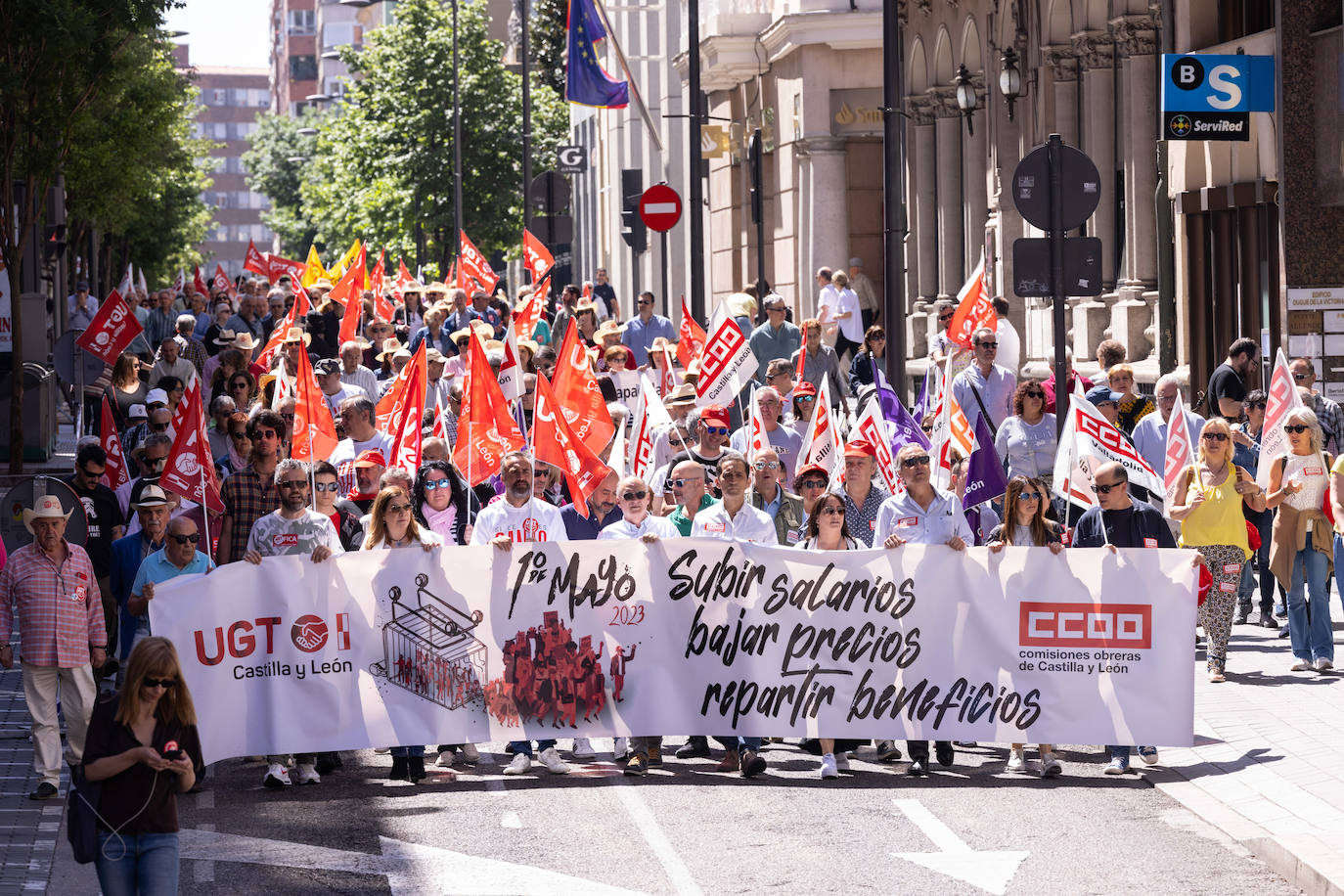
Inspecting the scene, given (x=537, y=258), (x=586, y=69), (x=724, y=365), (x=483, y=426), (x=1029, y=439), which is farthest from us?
(x=586, y=69)

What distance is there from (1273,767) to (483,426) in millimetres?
5504

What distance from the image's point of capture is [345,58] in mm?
69250

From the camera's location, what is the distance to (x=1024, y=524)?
458 inches

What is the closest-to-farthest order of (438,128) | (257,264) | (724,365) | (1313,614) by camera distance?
1. (1313,614)
2. (724,365)
3. (257,264)
4. (438,128)

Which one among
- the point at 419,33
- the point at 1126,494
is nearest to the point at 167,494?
the point at 1126,494

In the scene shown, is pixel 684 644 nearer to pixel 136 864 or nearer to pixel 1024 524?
pixel 1024 524

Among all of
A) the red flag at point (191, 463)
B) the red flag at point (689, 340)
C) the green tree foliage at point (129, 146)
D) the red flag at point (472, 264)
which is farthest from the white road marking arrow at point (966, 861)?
the red flag at point (472, 264)

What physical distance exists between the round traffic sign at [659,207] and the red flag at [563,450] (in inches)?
538

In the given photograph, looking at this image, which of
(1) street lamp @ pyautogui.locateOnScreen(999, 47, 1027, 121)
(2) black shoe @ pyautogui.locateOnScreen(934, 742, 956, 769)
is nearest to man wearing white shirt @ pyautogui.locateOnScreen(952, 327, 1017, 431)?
(2) black shoe @ pyautogui.locateOnScreen(934, 742, 956, 769)

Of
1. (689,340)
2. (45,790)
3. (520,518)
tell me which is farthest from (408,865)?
Result: (689,340)

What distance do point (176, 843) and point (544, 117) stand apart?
58.1 m

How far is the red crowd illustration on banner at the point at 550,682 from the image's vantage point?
11523 millimetres

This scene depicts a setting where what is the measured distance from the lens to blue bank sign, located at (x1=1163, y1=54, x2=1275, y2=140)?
20.4 m

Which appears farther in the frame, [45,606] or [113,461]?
[113,461]
